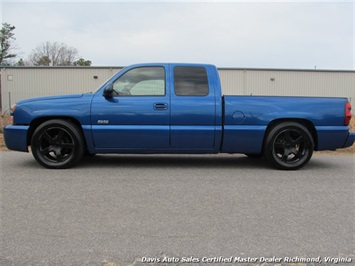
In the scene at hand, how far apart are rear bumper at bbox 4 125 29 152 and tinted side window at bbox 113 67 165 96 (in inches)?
68.0

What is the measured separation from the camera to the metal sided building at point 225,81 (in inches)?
1177

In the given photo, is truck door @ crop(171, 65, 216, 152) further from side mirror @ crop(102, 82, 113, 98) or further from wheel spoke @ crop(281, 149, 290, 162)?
wheel spoke @ crop(281, 149, 290, 162)

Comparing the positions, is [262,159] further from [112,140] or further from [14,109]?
[14,109]

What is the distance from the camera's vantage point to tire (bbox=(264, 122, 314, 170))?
611cm

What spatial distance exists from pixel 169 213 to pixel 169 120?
7.63ft

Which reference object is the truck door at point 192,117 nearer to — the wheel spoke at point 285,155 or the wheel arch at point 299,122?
the wheel arch at point 299,122

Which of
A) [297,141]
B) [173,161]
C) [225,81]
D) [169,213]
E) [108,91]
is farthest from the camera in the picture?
[225,81]

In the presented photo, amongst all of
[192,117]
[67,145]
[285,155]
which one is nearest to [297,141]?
[285,155]

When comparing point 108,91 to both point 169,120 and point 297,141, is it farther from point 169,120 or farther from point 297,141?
point 297,141

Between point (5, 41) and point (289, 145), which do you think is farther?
point (5, 41)

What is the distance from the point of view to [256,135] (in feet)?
19.9

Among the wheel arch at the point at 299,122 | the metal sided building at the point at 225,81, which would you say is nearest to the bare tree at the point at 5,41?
the metal sided building at the point at 225,81

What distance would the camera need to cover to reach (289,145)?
6.26m

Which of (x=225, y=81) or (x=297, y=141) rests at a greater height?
(x=225, y=81)
